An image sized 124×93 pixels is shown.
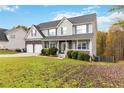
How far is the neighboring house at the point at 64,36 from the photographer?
406 inches

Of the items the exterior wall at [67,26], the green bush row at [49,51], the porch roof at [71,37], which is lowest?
the green bush row at [49,51]

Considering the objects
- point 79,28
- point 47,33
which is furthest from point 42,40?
point 79,28

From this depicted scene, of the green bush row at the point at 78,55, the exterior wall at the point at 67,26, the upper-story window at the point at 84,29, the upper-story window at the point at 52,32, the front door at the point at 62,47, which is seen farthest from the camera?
the exterior wall at the point at 67,26

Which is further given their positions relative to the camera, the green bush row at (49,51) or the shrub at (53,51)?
the shrub at (53,51)

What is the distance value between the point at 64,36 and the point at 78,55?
2.18m

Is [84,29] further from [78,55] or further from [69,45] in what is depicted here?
[78,55]

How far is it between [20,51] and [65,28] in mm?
3585

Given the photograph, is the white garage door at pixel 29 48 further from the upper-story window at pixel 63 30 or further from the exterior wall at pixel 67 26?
the upper-story window at pixel 63 30

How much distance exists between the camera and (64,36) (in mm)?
11773

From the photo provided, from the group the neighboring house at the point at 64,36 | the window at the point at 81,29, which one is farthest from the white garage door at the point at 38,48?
the window at the point at 81,29

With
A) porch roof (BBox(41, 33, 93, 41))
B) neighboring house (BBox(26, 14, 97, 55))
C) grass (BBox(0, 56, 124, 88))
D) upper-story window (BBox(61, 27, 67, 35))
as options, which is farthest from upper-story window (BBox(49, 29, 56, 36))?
grass (BBox(0, 56, 124, 88))

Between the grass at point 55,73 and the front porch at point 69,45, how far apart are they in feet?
4.26
